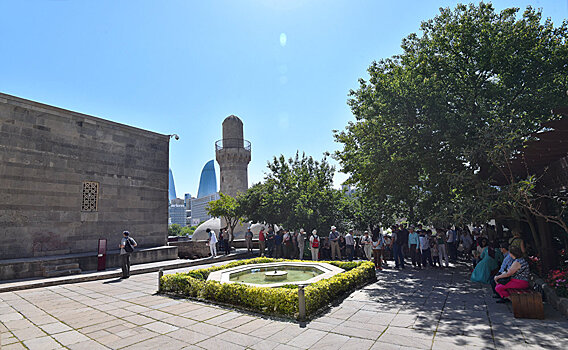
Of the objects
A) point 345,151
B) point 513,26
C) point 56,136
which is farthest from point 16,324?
point 513,26

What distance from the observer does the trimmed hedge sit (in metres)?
6.68

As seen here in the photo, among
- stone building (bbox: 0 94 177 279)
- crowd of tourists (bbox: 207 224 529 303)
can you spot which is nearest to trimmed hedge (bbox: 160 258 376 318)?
crowd of tourists (bbox: 207 224 529 303)

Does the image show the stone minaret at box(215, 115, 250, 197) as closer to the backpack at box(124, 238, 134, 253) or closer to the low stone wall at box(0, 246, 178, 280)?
the low stone wall at box(0, 246, 178, 280)

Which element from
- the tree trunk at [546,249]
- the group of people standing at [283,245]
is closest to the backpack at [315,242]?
the group of people standing at [283,245]

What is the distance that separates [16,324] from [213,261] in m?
10.4

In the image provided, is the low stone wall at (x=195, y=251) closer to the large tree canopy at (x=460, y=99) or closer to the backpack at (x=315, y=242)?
the backpack at (x=315, y=242)

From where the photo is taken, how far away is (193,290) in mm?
8406

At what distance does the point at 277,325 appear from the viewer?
239 inches

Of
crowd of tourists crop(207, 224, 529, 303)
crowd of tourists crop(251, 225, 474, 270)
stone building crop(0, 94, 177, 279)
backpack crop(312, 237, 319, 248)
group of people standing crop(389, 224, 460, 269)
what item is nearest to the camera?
crowd of tourists crop(207, 224, 529, 303)

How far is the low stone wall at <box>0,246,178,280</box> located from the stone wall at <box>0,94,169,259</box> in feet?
3.46

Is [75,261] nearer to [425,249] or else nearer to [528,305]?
[425,249]

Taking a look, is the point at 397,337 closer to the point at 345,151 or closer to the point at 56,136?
the point at 345,151

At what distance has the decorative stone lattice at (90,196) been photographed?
14.6 metres

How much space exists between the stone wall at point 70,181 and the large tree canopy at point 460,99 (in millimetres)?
12188
